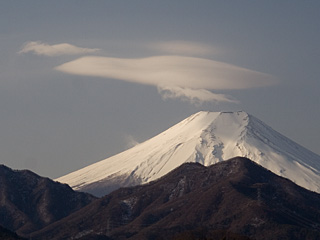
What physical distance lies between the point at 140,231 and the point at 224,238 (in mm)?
47618

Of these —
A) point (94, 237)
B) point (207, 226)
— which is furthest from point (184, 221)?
point (94, 237)

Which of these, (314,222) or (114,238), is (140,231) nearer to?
(114,238)

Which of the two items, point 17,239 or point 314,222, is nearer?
point 17,239

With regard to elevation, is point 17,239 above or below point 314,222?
above

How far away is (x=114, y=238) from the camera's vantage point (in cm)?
18988

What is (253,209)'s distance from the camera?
19275cm

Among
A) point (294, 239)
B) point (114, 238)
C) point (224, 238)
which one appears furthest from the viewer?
point (114, 238)

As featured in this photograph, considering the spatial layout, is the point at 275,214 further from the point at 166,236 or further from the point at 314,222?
the point at 166,236

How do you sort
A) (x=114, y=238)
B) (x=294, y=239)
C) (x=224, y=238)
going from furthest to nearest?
(x=114, y=238) → (x=294, y=239) → (x=224, y=238)

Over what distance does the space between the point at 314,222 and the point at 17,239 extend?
73536 mm

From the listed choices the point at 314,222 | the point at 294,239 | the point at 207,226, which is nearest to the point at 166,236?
the point at 207,226

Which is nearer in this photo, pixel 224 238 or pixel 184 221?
pixel 224 238

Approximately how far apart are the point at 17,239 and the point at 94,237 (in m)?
34.5

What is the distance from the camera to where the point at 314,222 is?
199375mm
